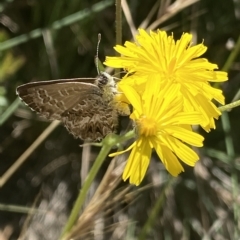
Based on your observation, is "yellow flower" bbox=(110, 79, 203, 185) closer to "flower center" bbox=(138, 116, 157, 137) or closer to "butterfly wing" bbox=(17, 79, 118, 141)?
"flower center" bbox=(138, 116, 157, 137)

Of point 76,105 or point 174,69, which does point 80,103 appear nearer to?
point 76,105

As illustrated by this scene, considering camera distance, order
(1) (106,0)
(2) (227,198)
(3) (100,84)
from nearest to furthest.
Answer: (3) (100,84), (1) (106,0), (2) (227,198)

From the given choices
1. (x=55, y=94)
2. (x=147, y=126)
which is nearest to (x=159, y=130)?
(x=147, y=126)

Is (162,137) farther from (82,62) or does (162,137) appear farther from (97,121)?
(82,62)

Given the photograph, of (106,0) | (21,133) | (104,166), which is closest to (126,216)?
(104,166)

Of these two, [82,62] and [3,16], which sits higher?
[3,16]

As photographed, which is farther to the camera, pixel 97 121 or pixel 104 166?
A: pixel 104 166
